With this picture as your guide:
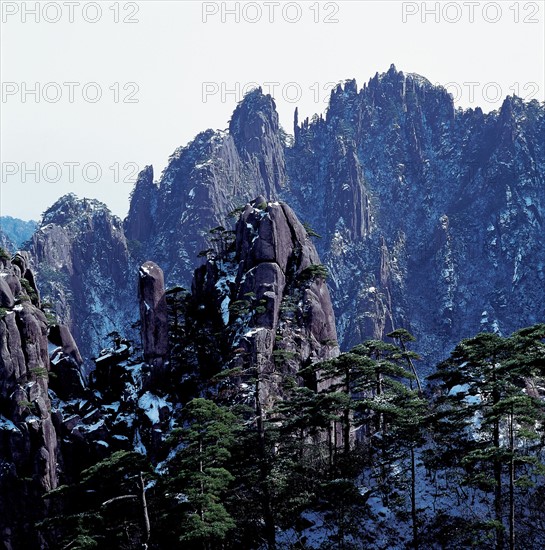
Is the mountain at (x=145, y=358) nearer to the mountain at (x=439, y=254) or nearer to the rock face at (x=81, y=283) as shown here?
the mountain at (x=439, y=254)

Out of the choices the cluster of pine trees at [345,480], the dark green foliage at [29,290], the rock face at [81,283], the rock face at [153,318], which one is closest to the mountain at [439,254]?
the rock face at [81,283]

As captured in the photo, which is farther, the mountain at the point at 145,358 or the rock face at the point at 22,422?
the mountain at the point at 145,358

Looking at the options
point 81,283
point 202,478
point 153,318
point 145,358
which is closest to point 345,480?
point 202,478

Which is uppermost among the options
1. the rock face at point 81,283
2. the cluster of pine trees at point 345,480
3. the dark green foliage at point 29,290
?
the rock face at point 81,283

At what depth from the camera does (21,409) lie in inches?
2258

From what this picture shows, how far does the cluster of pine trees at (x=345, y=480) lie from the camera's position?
104 feet

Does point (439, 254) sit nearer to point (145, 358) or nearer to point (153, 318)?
point (153, 318)

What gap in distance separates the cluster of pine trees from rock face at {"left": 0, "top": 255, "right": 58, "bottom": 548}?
58.5 feet

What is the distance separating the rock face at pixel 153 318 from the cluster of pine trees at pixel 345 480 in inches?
899

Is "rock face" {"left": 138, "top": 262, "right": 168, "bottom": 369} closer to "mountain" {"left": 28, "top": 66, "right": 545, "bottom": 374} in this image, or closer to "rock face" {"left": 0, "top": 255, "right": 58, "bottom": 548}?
"rock face" {"left": 0, "top": 255, "right": 58, "bottom": 548}

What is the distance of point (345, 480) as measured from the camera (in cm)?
3391

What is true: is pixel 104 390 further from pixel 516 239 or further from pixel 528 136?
pixel 528 136

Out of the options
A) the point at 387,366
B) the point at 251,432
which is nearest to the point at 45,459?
the point at 251,432

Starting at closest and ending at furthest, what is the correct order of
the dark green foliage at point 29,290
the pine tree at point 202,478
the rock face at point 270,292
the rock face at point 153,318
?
the pine tree at point 202,478 < the rock face at point 270,292 < the rock face at point 153,318 < the dark green foliage at point 29,290
